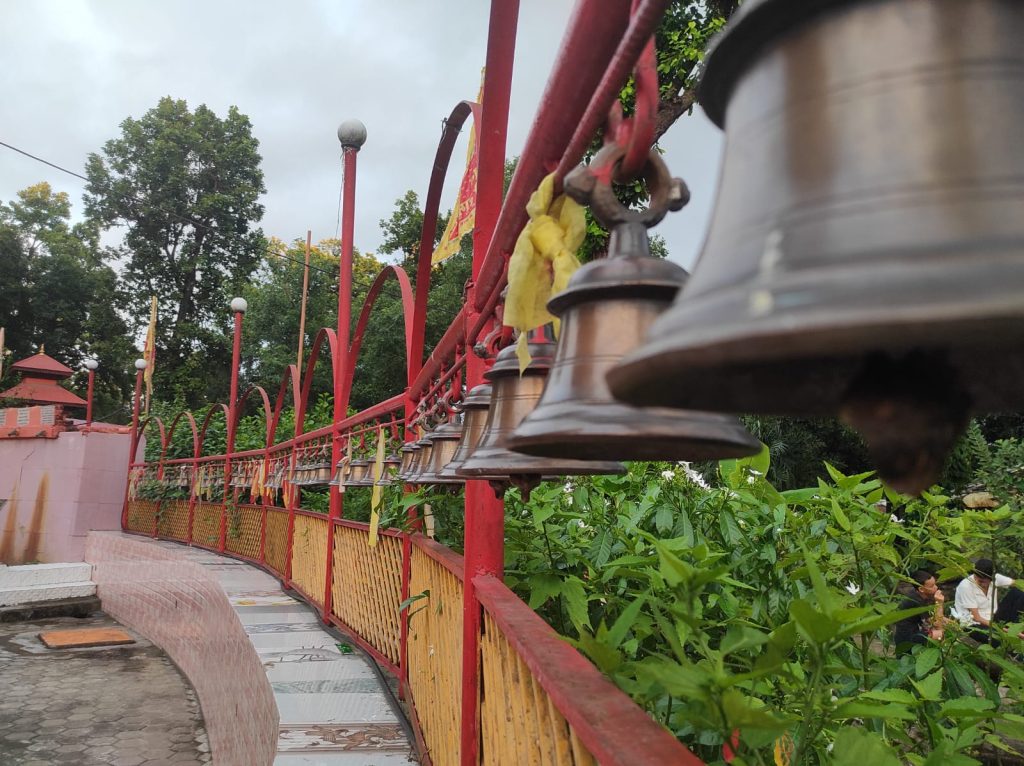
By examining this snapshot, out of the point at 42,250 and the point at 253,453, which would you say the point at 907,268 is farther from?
the point at 42,250

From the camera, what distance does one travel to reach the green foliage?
3.84ft

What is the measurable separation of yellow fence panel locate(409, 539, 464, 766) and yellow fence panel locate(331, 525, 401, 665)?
2.63 feet

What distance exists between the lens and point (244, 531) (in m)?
13.5

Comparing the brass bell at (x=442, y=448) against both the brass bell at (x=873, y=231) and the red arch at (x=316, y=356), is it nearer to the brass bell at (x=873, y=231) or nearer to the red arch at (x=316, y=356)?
the brass bell at (x=873, y=231)

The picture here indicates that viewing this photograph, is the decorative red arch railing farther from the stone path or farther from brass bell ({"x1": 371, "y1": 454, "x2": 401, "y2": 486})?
the stone path

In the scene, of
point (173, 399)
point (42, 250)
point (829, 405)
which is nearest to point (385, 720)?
point (829, 405)

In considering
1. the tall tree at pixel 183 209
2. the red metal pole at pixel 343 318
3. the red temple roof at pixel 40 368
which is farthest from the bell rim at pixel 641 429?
the tall tree at pixel 183 209

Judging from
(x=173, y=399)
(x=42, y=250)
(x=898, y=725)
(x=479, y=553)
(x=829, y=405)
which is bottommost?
(x=898, y=725)

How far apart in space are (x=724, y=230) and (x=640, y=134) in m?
0.42

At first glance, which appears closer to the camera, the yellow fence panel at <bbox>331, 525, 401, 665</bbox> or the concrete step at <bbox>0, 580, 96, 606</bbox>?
the yellow fence panel at <bbox>331, 525, 401, 665</bbox>

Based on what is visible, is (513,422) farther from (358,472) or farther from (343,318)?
(343,318)

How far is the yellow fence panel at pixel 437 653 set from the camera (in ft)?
10.3

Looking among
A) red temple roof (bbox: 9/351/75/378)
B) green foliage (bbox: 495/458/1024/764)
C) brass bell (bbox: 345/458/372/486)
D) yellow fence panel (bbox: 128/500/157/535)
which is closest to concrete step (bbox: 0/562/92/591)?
yellow fence panel (bbox: 128/500/157/535)

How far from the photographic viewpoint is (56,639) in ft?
36.8
